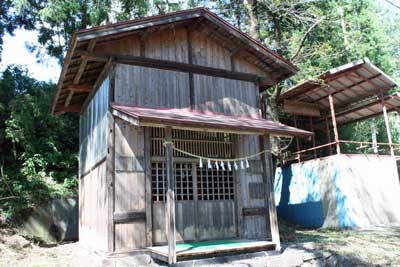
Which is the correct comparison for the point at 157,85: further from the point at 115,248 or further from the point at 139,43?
the point at 115,248

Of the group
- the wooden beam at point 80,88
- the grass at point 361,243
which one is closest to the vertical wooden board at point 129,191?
the wooden beam at point 80,88

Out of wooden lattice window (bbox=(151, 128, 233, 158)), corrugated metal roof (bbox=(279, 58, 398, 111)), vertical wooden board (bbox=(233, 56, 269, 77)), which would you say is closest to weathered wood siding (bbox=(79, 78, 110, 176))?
wooden lattice window (bbox=(151, 128, 233, 158))

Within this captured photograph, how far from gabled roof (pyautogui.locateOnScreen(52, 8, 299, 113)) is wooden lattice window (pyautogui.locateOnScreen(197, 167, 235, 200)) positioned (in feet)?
11.5

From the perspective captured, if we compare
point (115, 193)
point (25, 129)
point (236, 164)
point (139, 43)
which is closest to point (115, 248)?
point (115, 193)

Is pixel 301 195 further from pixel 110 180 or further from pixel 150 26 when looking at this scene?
pixel 150 26

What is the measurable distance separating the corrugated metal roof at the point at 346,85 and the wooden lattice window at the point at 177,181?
740 centimetres

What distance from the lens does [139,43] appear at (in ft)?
29.3

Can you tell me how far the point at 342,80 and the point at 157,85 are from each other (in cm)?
909

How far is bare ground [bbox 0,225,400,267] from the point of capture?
852 centimetres

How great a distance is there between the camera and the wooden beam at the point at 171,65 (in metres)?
8.42

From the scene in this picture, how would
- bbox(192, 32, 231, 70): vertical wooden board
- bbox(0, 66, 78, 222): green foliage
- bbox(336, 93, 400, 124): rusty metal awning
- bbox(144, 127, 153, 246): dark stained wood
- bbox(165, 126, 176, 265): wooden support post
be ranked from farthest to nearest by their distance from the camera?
bbox(336, 93, 400, 124): rusty metal awning → bbox(0, 66, 78, 222): green foliage → bbox(192, 32, 231, 70): vertical wooden board → bbox(144, 127, 153, 246): dark stained wood → bbox(165, 126, 176, 265): wooden support post

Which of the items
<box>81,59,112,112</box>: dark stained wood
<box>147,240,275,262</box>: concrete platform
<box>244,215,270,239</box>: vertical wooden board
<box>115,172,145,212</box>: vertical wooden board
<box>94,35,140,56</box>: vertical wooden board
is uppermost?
<box>94,35,140,56</box>: vertical wooden board

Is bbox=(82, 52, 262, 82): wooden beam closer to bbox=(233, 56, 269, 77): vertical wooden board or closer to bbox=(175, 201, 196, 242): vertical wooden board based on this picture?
bbox=(233, 56, 269, 77): vertical wooden board

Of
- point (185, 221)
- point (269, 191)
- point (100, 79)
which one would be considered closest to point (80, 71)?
point (100, 79)
